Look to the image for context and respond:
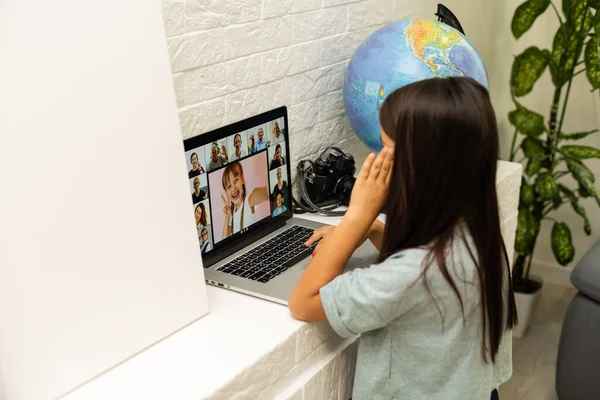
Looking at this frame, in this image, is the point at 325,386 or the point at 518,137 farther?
the point at 518,137

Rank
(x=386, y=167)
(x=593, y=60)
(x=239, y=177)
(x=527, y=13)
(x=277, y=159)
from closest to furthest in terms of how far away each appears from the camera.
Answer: (x=386, y=167), (x=239, y=177), (x=277, y=159), (x=593, y=60), (x=527, y=13)

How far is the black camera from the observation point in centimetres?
158

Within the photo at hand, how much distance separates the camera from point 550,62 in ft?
7.01

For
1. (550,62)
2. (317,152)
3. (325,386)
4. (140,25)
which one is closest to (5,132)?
(140,25)

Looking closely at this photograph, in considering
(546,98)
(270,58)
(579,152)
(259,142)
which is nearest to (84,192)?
(259,142)

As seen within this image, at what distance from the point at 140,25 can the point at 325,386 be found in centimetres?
67

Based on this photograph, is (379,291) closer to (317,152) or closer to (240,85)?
(240,85)

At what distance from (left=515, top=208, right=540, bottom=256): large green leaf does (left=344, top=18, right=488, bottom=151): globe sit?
748 millimetres

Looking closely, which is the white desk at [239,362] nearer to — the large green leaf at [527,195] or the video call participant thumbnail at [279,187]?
the video call participant thumbnail at [279,187]

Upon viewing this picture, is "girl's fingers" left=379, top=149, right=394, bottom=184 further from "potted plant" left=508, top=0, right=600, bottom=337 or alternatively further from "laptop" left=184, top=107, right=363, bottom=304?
"potted plant" left=508, top=0, right=600, bottom=337

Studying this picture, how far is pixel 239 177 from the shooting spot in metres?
1.35

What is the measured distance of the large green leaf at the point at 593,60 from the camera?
1.98m

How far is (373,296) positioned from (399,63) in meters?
0.74

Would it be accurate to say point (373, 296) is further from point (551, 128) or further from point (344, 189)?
point (551, 128)
